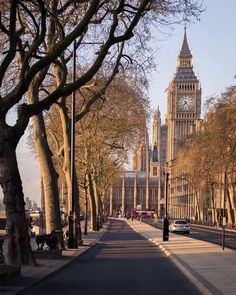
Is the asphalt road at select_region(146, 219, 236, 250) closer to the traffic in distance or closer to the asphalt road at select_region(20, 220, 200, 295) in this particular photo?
the traffic in distance

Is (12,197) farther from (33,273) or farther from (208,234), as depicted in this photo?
(208,234)

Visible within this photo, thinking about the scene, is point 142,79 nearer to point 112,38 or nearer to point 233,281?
point 112,38

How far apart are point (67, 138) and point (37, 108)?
18957 mm

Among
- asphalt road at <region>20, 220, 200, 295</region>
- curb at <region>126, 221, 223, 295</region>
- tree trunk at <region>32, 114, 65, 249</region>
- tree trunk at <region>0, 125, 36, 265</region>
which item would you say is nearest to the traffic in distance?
tree trunk at <region>32, 114, 65, 249</region>

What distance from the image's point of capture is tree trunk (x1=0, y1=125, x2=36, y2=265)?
19.5m

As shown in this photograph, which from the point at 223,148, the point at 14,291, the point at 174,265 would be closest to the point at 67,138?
the point at 174,265

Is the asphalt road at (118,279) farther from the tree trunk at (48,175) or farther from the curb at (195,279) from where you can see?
the tree trunk at (48,175)

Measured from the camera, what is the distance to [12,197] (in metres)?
19.8

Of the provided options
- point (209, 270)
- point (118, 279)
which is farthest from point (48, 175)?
point (118, 279)

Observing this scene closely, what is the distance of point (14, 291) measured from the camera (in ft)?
49.3

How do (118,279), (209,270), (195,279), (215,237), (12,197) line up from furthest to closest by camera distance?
1. (215,237)
2. (209,270)
3. (12,197)
4. (195,279)
5. (118,279)

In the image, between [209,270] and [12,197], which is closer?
[12,197]

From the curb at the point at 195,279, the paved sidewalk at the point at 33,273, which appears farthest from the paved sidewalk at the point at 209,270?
the paved sidewalk at the point at 33,273

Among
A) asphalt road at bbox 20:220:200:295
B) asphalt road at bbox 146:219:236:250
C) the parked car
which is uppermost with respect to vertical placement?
the parked car
